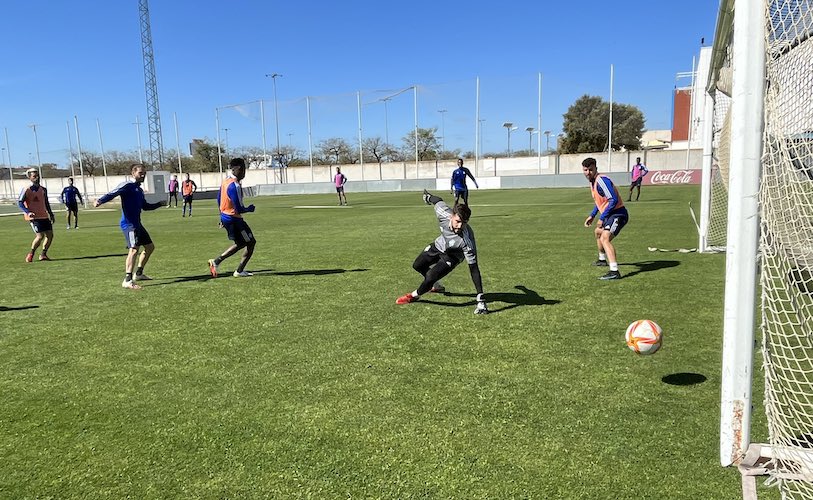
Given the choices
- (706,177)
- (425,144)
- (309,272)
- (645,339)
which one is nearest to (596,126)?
(425,144)

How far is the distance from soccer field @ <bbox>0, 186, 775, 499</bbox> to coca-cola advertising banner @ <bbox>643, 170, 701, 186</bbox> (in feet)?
102

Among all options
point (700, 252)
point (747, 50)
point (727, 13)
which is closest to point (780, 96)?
point (747, 50)

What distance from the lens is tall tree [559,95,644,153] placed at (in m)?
71.0

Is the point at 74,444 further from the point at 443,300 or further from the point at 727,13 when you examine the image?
the point at 727,13

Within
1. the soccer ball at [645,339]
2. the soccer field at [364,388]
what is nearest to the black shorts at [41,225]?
the soccer field at [364,388]

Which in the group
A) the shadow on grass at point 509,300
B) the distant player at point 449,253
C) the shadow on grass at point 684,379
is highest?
the distant player at point 449,253

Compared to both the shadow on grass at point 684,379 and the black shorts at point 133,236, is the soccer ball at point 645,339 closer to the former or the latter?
the shadow on grass at point 684,379

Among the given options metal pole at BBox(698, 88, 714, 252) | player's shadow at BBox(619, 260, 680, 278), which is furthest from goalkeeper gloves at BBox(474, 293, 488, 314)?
metal pole at BBox(698, 88, 714, 252)

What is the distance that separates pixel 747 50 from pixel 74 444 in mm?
4594

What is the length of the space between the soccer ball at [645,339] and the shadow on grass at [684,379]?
25 centimetres

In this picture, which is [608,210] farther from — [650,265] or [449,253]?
[449,253]

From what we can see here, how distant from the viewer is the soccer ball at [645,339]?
14.1 ft

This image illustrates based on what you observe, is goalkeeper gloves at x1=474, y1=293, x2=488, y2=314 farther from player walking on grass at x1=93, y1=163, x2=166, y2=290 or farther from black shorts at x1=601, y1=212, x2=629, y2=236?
player walking on grass at x1=93, y1=163, x2=166, y2=290

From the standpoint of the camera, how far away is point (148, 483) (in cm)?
294
